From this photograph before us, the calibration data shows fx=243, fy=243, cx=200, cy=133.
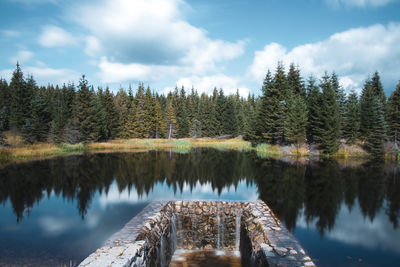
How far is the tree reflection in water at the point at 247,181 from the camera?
13055 mm

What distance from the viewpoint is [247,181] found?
1905cm

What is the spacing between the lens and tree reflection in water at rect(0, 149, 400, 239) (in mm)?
13055

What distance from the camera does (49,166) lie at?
81.3 feet

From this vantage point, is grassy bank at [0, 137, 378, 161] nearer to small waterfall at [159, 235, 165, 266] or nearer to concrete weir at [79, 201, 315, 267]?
concrete weir at [79, 201, 315, 267]

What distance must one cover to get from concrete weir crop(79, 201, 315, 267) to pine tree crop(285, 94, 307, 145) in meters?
26.4

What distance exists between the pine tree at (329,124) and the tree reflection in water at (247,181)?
9.33m

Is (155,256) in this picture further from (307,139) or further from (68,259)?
(307,139)

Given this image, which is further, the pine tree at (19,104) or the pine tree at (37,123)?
the pine tree at (19,104)

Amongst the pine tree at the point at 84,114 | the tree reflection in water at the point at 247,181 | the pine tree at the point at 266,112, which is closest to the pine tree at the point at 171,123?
the pine tree at the point at 84,114

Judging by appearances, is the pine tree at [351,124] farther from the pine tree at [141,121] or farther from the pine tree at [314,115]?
the pine tree at [141,121]

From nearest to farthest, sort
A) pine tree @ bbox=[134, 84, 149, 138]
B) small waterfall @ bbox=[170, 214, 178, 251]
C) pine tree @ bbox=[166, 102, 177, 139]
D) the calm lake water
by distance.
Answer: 1. the calm lake water
2. small waterfall @ bbox=[170, 214, 178, 251]
3. pine tree @ bbox=[134, 84, 149, 138]
4. pine tree @ bbox=[166, 102, 177, 139]

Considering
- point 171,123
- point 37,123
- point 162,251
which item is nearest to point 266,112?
point 171,123

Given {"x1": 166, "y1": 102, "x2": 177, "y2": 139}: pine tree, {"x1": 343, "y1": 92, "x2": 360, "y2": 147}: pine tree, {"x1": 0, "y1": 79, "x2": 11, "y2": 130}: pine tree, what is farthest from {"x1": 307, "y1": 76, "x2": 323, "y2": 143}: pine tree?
{"x1": 0, "y1": 79, "x2": 11, "y2": 130}: pine tree

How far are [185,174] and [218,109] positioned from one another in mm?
43253
